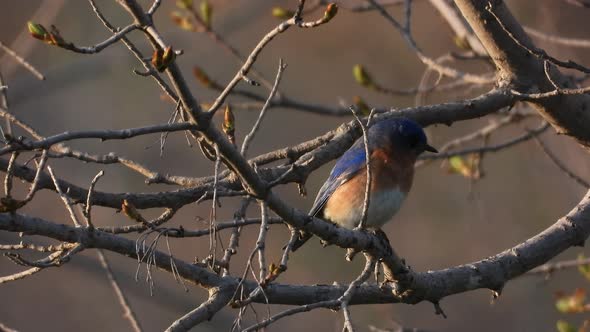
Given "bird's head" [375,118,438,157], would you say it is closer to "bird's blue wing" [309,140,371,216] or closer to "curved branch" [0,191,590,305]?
"bird's blue wing" [309,140,371,216]

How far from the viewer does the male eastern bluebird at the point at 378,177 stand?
465cm

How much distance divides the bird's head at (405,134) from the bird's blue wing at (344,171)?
6.6 inches

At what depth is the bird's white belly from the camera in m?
4.60

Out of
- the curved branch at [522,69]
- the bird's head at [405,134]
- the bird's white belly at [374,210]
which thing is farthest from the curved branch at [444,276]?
the bird's head at [405,134]

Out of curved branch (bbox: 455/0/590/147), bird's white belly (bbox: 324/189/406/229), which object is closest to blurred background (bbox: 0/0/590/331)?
bird's white belly (bbox: 324/189/406/229)

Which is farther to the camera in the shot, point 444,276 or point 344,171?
point 344,171

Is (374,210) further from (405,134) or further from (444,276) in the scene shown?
(444,276)

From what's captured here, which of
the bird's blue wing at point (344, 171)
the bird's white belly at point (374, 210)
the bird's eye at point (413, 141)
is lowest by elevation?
the bird's white belly at point (374, 210)

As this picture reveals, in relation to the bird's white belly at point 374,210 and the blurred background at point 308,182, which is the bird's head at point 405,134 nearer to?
the bird's white belly at point 374,210

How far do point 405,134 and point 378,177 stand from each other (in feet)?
0.99

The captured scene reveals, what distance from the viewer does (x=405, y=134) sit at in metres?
4.86

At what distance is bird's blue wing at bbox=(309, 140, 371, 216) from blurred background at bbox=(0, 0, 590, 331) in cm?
402

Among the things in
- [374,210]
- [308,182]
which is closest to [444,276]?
[374,210]

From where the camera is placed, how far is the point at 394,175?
477 cm
